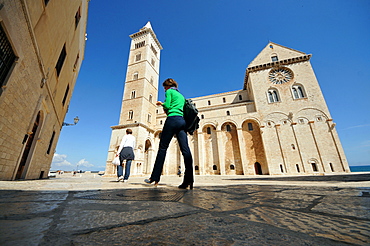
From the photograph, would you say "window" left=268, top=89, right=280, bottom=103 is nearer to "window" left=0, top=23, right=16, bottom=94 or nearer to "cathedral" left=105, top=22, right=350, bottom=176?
"cathedral" left=105, top=22, right=350, bottom=176

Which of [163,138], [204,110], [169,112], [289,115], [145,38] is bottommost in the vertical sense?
[163,138]

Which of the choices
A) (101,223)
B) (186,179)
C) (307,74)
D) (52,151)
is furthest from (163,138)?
(307,74)

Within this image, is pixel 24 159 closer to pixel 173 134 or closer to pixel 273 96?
pixel 173 134

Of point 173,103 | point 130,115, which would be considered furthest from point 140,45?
point 173,103

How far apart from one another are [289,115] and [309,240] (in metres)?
19.6

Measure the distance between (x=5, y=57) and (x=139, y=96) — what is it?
16.1 metres

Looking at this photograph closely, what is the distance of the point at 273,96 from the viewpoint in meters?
18.3

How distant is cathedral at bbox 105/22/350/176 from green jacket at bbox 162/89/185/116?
14.1 meters

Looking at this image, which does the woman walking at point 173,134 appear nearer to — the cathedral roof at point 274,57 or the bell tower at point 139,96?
the bell tower at point 139,96

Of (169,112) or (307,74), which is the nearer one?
(169,112)

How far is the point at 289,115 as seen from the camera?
54.6 ft

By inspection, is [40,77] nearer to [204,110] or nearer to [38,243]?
[38,243]

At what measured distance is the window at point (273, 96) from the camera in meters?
18.1

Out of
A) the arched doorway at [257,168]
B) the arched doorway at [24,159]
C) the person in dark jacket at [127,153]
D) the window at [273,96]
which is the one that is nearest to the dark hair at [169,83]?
the person in dark jacket at [127,153]
